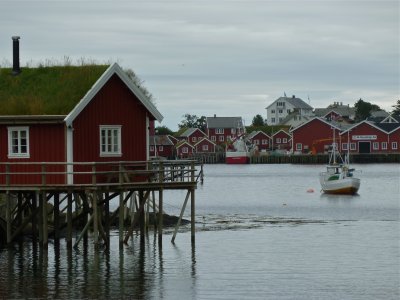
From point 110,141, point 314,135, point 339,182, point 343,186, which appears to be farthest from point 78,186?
point 314,135

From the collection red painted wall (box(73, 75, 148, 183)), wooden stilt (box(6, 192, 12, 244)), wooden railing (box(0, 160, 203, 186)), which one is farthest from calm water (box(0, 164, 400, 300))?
red painted wall (box(73, 75, 148, 183))

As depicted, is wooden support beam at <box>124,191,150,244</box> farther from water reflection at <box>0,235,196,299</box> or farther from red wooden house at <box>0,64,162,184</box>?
red wooden house at <box>0,64,162,184</box>

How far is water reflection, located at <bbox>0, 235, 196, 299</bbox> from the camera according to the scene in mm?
35181

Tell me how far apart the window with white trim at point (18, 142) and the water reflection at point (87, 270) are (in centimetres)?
399

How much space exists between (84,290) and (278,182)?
9485 centimetres

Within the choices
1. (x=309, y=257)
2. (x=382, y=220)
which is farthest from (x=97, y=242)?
(x=382, y=220)

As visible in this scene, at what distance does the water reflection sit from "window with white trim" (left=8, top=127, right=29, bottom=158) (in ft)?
13.1

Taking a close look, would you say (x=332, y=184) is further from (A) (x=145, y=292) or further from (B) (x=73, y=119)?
(A) (x=145, y=292)

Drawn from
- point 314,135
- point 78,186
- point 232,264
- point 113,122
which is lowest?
point 232,264

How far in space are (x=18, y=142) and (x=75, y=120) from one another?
8.32ft

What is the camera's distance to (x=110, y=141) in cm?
4406

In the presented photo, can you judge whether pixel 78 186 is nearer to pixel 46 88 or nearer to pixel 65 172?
pixel 65 172

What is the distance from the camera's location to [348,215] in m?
71.1

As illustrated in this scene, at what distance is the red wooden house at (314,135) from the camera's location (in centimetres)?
18062
